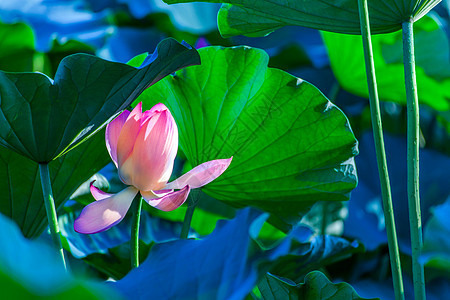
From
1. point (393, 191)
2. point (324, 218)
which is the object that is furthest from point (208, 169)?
point (393, 191)

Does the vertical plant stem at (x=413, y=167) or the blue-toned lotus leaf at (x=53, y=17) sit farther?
the blue-toned lotus leaf at (x=53, y=17)

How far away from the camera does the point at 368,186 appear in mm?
1234

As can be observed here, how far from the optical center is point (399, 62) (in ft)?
3.37

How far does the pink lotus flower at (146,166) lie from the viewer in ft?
1.35

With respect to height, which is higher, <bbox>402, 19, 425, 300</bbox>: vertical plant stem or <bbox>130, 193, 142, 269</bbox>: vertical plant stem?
<bbox>402, 19, 425, 300</bbox>: vertical plant stem

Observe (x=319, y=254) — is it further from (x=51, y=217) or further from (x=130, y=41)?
(x=130, y=41)

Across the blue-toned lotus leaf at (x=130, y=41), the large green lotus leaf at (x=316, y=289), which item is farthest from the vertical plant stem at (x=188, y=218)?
the blue-toned lotus leaf at (x=130, y=41)

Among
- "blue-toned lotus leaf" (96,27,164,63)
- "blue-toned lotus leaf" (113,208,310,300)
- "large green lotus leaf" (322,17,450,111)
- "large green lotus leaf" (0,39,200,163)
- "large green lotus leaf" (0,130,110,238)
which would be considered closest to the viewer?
"blue-toned lotus leaf" (113,208,310,300)

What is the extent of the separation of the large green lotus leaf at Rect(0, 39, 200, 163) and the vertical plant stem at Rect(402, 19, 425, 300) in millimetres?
188

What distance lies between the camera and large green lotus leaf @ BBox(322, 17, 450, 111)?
100 cm

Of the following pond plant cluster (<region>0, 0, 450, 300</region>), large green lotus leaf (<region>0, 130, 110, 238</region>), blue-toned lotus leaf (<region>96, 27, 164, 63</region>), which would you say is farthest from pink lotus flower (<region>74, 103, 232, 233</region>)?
blue-toned lotus leaf (<region>96, 27, 164, 63</region>)

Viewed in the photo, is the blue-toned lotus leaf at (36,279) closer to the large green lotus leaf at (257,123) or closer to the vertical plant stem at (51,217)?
the vertical plant stem at (51,217)

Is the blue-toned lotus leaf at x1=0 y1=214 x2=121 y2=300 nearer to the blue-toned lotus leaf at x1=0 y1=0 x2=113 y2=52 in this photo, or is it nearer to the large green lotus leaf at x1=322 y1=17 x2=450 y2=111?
the large green lotus leaf at x1=322 y1=17 x2=450 y2=111

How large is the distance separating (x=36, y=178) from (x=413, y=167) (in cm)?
36
